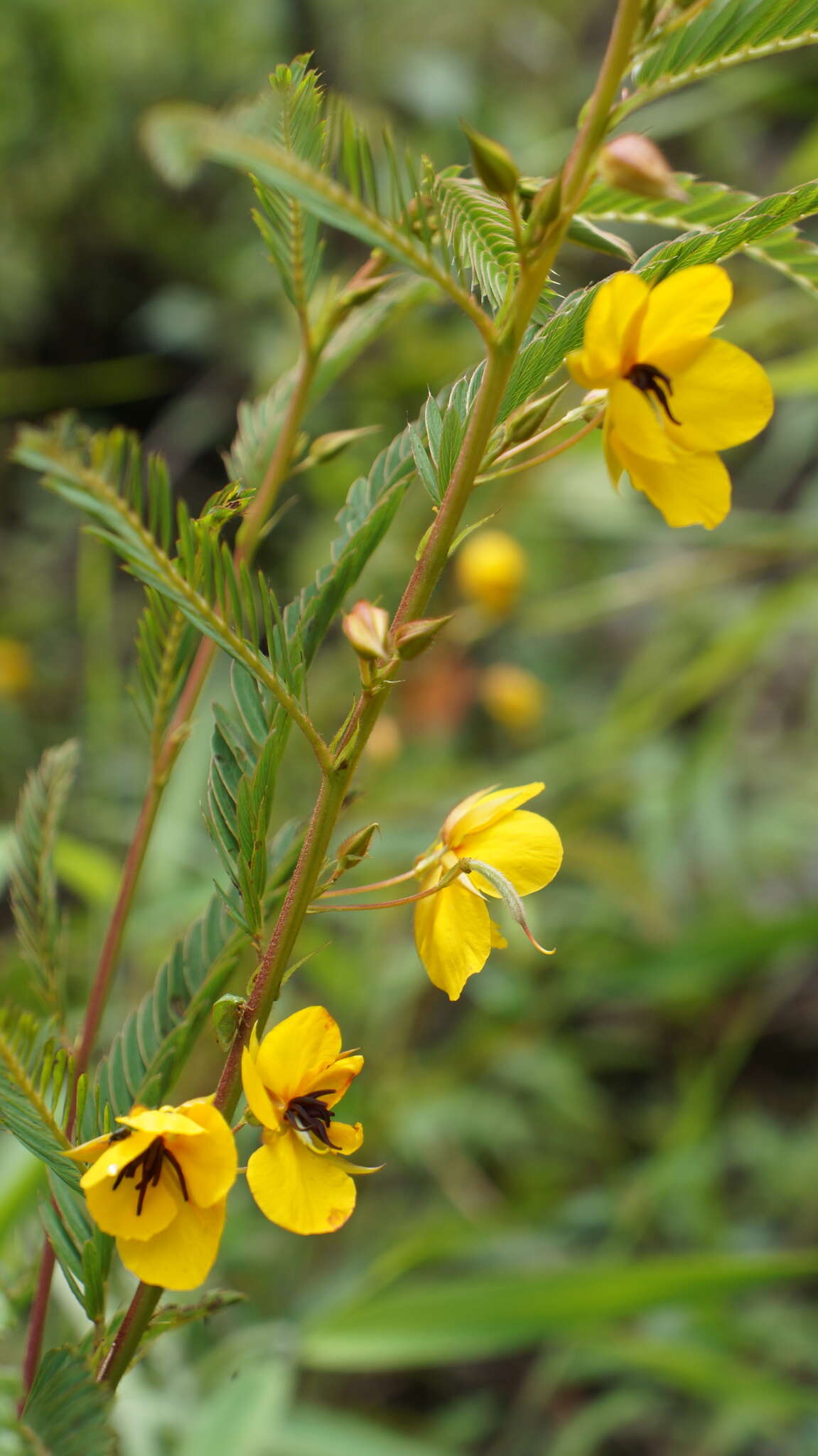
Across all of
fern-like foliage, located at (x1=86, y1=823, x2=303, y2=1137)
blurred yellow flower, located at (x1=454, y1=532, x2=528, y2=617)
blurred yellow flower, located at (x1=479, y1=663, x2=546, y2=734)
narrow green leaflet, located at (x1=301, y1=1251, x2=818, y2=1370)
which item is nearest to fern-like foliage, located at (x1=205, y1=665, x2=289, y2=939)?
fern-like foliage, located at (x1=86, y1=823, x2=303, y2=1137)

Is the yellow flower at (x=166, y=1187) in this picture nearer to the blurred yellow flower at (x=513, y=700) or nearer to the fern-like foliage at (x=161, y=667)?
Answer: the fern-like foliage at (x=161, y=667)

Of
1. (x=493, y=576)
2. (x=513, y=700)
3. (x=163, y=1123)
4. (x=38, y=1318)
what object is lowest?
(x=513, y=700)

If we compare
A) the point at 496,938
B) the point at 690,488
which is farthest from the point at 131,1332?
the point at 690,488

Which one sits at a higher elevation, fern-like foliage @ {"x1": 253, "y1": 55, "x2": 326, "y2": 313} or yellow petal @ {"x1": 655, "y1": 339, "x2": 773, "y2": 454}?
fern-like foliage @ {"x1": 253, "y1": 55, "x2": 326, "y2": 313}

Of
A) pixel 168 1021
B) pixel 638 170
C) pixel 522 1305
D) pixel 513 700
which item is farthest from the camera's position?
pixel 513 700

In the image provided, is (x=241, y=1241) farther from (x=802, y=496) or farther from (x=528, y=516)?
(x=802, y=496)

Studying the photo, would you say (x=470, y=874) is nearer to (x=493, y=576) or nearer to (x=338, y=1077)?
(x=338, y=1077)

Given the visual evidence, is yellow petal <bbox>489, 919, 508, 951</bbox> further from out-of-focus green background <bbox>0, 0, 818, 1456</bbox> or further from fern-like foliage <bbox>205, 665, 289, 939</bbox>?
out-of-focus green background <bbox>0, 0, 818, 1456</bbox>
